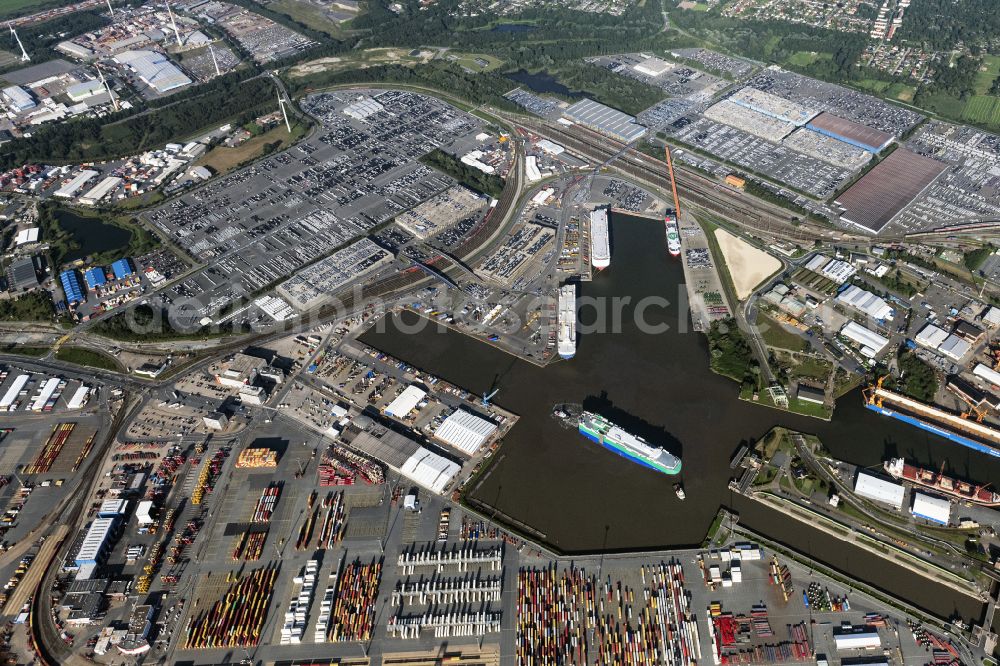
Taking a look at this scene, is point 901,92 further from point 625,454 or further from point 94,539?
point 94,539

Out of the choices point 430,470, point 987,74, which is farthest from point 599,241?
point 987,74

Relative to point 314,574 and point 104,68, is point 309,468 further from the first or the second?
point 104,68

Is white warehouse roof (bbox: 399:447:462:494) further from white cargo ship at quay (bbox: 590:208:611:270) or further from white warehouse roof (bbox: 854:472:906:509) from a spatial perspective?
white warehouse roof (bbox: 854:472:906:509)

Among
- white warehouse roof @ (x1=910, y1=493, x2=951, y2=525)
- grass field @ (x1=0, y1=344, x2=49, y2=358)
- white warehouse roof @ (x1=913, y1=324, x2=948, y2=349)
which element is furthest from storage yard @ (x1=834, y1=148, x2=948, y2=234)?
grass field @ (x1=0, y1=344, x2=49, y2=358)

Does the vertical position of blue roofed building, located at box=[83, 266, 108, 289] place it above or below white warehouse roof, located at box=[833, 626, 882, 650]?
below

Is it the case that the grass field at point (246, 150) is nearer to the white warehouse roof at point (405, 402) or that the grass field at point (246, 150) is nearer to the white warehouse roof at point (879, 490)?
the white warehouse roof at point (405, 402)

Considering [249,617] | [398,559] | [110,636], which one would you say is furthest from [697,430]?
[110,636]
